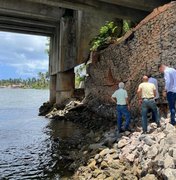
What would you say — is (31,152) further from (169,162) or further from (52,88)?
(52,88)

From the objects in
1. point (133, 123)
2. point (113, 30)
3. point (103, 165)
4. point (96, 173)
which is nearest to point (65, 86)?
point (113, 30)

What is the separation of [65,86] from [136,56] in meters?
18.9

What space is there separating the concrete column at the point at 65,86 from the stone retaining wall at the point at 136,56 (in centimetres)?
974

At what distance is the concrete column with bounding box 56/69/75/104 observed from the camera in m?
35.8

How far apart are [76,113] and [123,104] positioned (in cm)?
1617

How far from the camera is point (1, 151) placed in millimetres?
17188

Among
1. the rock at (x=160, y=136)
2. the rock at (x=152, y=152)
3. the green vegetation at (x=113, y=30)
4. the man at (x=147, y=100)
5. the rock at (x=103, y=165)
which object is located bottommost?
the rock at (x=103, y=165)

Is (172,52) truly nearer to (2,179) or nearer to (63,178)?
(63,178)

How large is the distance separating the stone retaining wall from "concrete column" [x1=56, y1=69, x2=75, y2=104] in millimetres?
9741

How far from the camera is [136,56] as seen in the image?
17953 mm

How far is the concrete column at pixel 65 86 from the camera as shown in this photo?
35.8 metres

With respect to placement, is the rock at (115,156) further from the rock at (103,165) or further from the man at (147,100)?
the man at (147,100)

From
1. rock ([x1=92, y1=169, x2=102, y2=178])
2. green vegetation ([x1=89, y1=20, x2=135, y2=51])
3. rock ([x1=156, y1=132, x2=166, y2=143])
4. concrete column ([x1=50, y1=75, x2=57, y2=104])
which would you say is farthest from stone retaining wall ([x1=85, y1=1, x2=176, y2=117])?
concrete column ([x1=50, y1=75, x2=57, y2=104])

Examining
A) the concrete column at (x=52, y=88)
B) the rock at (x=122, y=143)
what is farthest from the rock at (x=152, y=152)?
the concrete column at (x=52, y=88)
